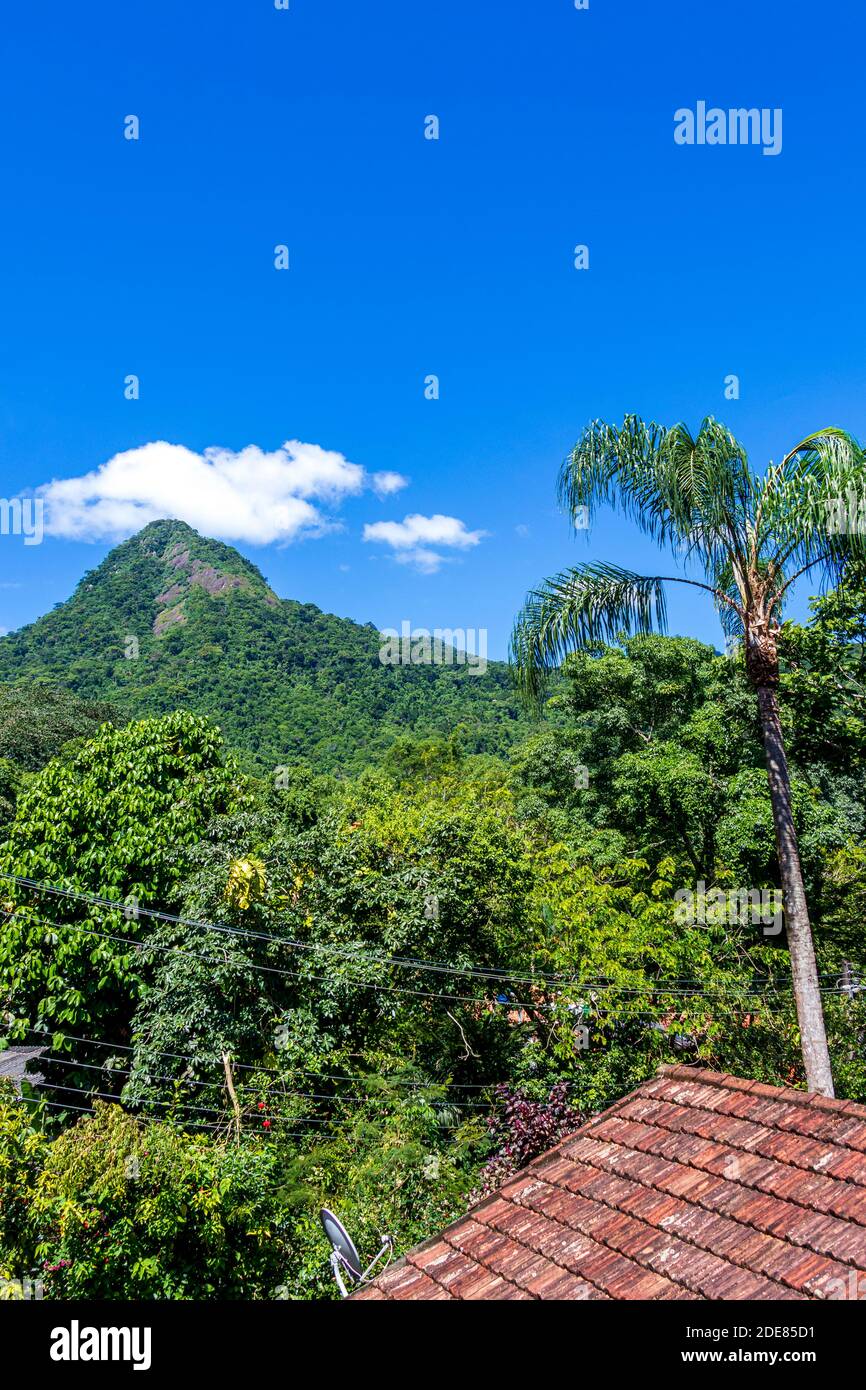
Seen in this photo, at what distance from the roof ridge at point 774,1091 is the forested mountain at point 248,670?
122 feet

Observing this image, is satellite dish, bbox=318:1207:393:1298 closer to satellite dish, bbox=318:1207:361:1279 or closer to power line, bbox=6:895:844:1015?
satellite dish, bbox=318:1207:361:1279

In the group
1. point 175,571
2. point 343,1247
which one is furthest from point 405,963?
point 175,571

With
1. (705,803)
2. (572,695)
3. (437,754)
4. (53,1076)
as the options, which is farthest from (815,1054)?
(437,754)

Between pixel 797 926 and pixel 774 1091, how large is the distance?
311 centimetres

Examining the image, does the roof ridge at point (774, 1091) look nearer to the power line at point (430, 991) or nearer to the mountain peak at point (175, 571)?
the power line at point (430, 991)

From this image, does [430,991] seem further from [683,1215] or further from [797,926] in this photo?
[683,1215]

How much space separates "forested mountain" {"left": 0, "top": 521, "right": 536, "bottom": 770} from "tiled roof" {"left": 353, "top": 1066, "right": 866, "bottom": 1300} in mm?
37867

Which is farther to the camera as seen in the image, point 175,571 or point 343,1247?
point 175,571

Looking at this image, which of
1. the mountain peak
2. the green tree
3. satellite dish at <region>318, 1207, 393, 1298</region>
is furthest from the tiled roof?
the mountain peak

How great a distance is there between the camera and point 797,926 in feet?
24.5

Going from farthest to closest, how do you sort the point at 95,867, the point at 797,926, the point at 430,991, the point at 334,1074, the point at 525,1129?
the point at 95,867 → the point at 430,991 → the point at 334,1074 → the point at 525,1129 → the point at 797,926

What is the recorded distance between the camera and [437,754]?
38.1m
